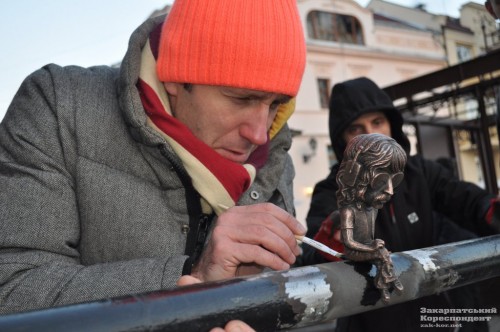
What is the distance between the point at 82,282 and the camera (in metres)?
1.00

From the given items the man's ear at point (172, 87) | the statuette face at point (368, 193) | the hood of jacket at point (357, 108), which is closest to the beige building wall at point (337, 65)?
the hood of jacket at point (357, 108)

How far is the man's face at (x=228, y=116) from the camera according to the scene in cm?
133

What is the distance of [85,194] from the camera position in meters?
1.23

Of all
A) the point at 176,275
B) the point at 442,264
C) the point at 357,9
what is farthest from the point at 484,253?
the point at 357,9

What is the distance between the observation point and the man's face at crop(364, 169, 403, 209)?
0.64m

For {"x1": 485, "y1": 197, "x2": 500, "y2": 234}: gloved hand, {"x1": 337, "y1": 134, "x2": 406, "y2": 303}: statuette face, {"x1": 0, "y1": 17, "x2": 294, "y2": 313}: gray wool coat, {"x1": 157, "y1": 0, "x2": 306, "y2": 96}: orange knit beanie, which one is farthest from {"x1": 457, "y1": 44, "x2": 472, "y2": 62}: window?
{"x1": 337, "y1": 134, "x2": 406, "y2": 303}: statuette face

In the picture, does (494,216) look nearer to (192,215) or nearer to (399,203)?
(399,203)

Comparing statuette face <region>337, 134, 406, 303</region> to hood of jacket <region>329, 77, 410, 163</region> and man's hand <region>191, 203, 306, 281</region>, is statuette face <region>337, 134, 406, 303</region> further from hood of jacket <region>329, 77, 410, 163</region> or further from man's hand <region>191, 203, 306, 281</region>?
hood of jacket <region>329, 77, 410, 163</region>

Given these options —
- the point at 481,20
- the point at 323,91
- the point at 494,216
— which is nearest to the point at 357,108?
the point at 494,216

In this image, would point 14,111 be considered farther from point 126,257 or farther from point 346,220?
point 346,220

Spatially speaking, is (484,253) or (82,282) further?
(82,282)

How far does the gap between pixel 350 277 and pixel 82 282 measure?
0.58 metres

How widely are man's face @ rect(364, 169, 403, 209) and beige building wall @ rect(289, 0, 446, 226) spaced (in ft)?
48.9

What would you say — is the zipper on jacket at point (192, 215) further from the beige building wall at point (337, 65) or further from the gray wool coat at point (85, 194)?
the beige building wall at point (337, 65)
